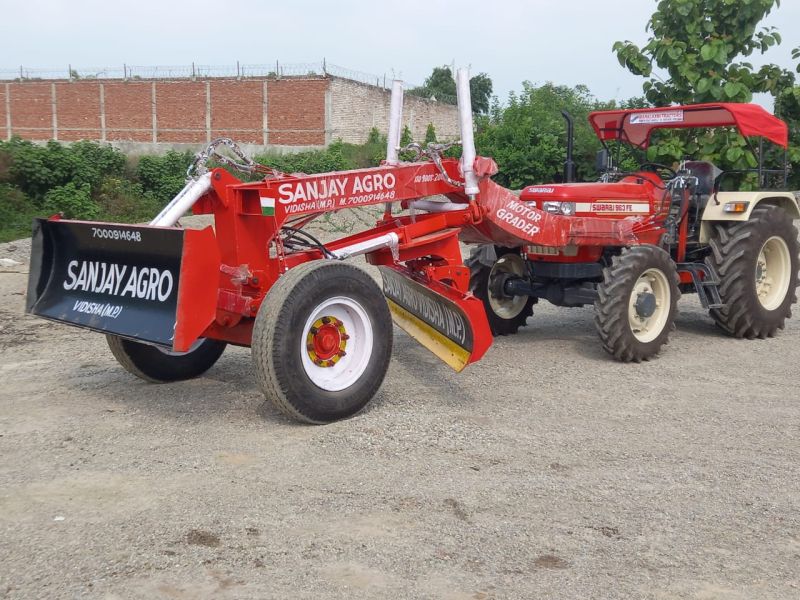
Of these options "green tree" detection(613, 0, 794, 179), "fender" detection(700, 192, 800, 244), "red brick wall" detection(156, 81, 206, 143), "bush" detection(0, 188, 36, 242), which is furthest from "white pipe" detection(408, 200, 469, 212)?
"red brick wall" detection(156, 81, 206, 143)

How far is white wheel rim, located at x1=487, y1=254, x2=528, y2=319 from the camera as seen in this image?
8.83m

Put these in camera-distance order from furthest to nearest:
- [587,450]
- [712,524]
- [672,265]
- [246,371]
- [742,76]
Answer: [742,76], [672,265], [246,371], [587,450], [712,524]

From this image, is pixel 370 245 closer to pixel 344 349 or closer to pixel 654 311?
pixel 344 349

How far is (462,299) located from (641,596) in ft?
10.6

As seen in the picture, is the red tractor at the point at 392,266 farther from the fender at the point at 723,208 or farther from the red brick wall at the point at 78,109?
the red brick wall at the point at 78,109

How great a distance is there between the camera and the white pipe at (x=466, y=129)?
6.69 metres

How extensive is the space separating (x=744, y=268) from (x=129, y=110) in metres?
36.4

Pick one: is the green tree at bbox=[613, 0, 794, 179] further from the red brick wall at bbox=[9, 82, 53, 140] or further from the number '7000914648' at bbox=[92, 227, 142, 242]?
the red brick wall at bbox=[9, 82, 53, 140]

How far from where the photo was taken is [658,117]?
888cm

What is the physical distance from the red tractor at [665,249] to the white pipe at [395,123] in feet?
5.19

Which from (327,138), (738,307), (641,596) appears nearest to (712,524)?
(641,596)

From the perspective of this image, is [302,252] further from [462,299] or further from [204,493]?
[204,493]

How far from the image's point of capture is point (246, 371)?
285 inches

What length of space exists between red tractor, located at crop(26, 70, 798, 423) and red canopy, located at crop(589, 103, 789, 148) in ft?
0.10
